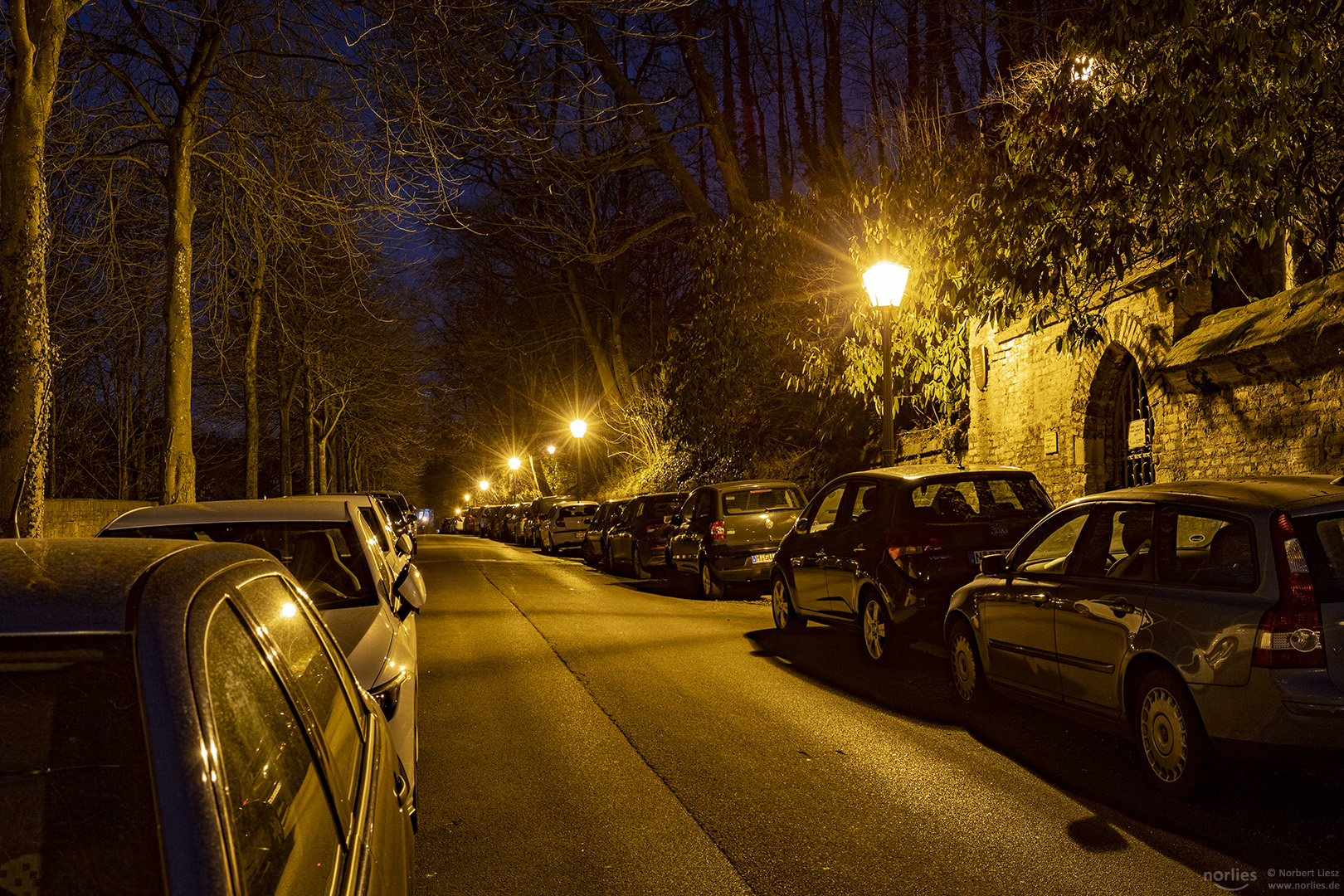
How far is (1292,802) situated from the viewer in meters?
5.23

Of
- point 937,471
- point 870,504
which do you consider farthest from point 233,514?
point 937,471

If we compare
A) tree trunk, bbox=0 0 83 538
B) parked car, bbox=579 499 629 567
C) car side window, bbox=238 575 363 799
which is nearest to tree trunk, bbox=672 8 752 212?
parked car, bbox=579 499 629 567

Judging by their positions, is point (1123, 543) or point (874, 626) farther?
point (874, 626)

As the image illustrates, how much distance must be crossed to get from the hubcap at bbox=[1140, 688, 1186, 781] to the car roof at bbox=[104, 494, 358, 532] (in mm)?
4400

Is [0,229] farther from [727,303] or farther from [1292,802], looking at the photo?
[727,303]

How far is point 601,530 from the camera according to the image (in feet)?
83.4

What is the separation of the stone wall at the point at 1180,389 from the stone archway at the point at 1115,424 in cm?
2

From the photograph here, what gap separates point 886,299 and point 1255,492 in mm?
7817

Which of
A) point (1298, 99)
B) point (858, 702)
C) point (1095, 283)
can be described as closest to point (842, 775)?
point (858, 702)

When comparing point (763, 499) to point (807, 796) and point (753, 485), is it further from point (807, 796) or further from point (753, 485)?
point (807, 796)

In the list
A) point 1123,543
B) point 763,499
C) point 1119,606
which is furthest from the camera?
point 763,499

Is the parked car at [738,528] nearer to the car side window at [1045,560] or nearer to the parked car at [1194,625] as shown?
the car side window at [1045,560]

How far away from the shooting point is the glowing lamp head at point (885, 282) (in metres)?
12.8

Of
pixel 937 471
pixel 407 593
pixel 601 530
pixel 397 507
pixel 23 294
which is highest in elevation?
pixel 23 294
